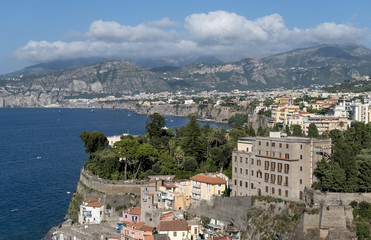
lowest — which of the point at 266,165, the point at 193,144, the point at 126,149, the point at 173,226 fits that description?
the point at 173,226

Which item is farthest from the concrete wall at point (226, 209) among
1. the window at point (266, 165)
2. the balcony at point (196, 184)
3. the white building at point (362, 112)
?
the white building at point (362, 112)

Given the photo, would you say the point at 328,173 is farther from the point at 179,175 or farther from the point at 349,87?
the point at 349,87

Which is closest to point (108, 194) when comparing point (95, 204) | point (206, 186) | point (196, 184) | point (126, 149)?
point (95, 204)

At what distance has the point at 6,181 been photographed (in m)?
70.2

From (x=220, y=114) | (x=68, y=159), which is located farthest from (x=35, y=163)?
(x=220, y=114)

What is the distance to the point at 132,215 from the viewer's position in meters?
43.4

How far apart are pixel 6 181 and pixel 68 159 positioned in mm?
16561

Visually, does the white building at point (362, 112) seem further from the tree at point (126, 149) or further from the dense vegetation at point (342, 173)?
the tree at point (126, 149)

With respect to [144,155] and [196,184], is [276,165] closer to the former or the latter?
[196,184]

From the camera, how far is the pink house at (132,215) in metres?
43.2

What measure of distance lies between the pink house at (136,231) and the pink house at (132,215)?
2470 mm

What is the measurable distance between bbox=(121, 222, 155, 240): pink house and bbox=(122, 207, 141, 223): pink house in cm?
247

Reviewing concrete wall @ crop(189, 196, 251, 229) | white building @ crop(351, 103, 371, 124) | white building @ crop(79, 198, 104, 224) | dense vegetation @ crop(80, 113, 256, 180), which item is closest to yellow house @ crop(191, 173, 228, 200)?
concrete wall @ crop(189, 196, 251, 229)

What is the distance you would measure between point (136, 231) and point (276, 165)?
43.4 feet
